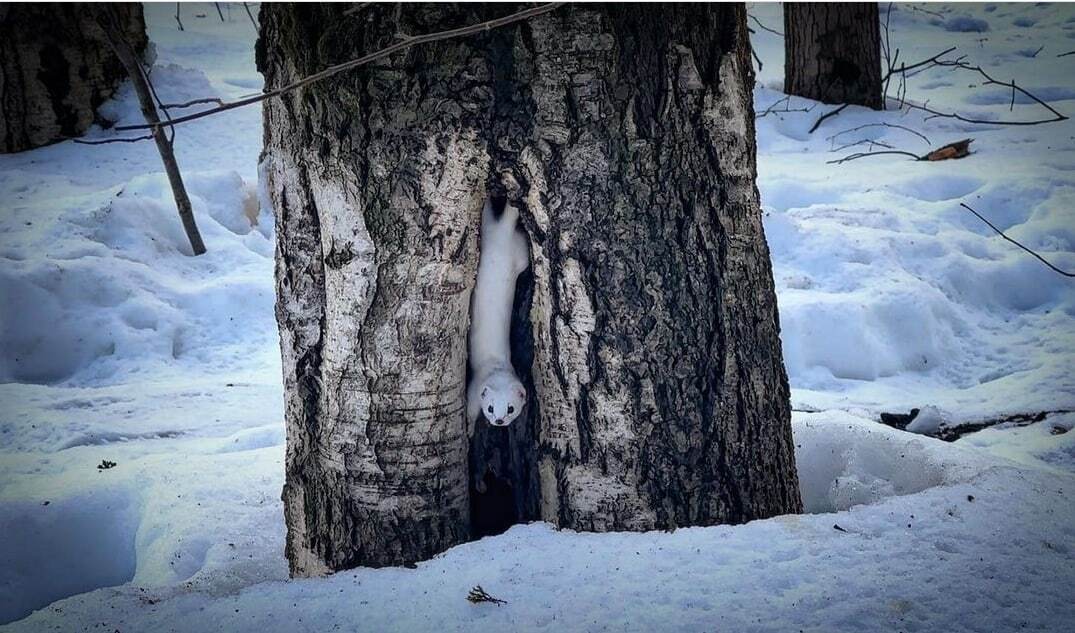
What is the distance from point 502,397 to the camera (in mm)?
1741

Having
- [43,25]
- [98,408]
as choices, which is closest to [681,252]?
[98,408]

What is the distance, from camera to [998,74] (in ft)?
22.9

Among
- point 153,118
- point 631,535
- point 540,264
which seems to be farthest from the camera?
point 153,118

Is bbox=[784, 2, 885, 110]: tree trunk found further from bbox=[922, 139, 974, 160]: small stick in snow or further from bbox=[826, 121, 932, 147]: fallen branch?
bbox=[922, 139, 974, 160]: small stick in snow

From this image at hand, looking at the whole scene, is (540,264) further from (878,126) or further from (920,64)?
(878,126)

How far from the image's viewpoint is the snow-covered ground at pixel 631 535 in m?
1.36

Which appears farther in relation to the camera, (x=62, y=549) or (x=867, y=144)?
(x=867, y=144)

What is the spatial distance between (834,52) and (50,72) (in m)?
5.35

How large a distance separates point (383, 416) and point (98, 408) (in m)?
2.03

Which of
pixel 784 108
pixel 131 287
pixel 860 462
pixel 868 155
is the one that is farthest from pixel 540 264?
pixel 784 108

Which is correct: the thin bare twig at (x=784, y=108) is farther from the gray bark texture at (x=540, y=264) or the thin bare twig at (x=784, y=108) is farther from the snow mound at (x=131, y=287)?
the gray bark texture at (x=540, y=264)

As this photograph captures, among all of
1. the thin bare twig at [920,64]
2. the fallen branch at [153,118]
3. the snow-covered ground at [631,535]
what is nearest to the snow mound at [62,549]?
the snow-covered ground at [631,535]

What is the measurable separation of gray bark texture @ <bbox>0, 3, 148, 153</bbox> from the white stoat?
14.7 ft

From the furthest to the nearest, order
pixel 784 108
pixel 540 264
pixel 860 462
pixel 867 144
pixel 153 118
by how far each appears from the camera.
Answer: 1. pixel 784 108
2. pixel 867 144
3. pixel 153 118
4. pixel 860 462
5. pixel 540 264
